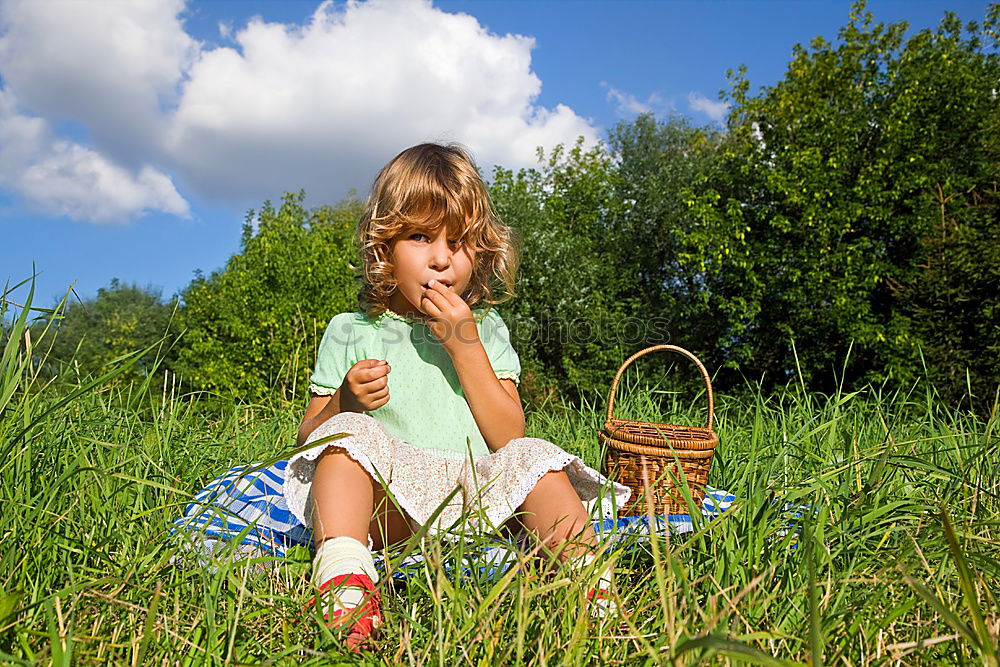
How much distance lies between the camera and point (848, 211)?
362 inches

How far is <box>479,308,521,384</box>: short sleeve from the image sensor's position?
2.37 metres

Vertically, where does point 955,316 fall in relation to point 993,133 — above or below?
below

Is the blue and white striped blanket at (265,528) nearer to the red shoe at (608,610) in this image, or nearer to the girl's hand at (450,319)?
the red shoe at (608,610)

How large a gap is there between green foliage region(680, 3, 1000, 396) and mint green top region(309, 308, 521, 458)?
6.70 metres

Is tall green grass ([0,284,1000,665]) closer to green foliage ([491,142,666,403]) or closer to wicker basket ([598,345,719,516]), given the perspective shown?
wicker basket ([598,345,719,516])

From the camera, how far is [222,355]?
12.8 m

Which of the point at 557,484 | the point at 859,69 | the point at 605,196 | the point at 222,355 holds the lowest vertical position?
the point at 557,484

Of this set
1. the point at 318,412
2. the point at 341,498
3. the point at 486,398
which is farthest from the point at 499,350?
the point at 341,498

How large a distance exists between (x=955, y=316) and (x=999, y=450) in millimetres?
5846

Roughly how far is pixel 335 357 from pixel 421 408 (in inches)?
13.6

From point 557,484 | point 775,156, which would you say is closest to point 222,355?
point 775,156

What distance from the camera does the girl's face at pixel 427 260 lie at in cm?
218

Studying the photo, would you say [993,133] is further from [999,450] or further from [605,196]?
[605,196]

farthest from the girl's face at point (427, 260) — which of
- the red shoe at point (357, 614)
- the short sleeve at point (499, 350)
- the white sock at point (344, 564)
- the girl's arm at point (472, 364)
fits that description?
the red shoe at point (357, 614)
